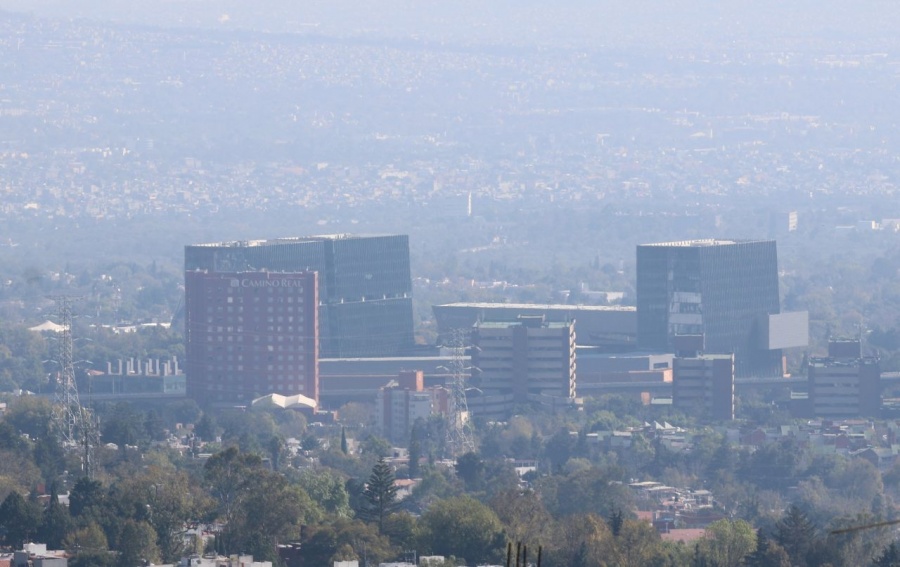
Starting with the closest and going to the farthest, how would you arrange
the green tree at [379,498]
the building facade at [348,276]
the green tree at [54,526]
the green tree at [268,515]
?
the green tree at [54,526], the green tree at [268,515], the green tree at [379,498], the building facade at [348,276]

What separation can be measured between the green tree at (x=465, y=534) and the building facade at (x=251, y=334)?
56791mm

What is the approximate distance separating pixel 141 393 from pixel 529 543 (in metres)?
58.4

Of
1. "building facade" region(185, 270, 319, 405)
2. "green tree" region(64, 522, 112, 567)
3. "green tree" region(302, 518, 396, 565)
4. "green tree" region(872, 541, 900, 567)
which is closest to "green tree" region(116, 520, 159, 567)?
"green tree" region(64, 522, 112, 567)

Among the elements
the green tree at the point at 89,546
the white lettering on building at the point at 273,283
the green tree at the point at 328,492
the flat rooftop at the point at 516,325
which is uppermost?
the white lettering on building at the point at 273,283

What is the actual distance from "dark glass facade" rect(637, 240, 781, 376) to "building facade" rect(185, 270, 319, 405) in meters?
14.9

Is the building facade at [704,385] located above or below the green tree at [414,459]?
above

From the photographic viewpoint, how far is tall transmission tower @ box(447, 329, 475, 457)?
293 ft

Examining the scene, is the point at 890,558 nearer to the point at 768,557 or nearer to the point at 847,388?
the point at 768,557

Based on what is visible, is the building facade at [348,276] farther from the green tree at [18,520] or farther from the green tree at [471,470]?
the green tree at [18,520]

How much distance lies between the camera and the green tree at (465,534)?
52031 mm

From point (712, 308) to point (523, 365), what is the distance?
58.0 ft

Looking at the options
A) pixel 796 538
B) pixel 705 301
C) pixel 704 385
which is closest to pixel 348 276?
pixel 705 301

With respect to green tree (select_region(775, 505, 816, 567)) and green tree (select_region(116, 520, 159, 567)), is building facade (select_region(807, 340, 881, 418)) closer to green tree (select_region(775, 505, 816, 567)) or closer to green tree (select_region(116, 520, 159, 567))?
green tree (select_region(775, 505, 816, 567))

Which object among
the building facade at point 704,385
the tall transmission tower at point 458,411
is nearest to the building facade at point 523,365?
the tall transmission tower at point 458,411
